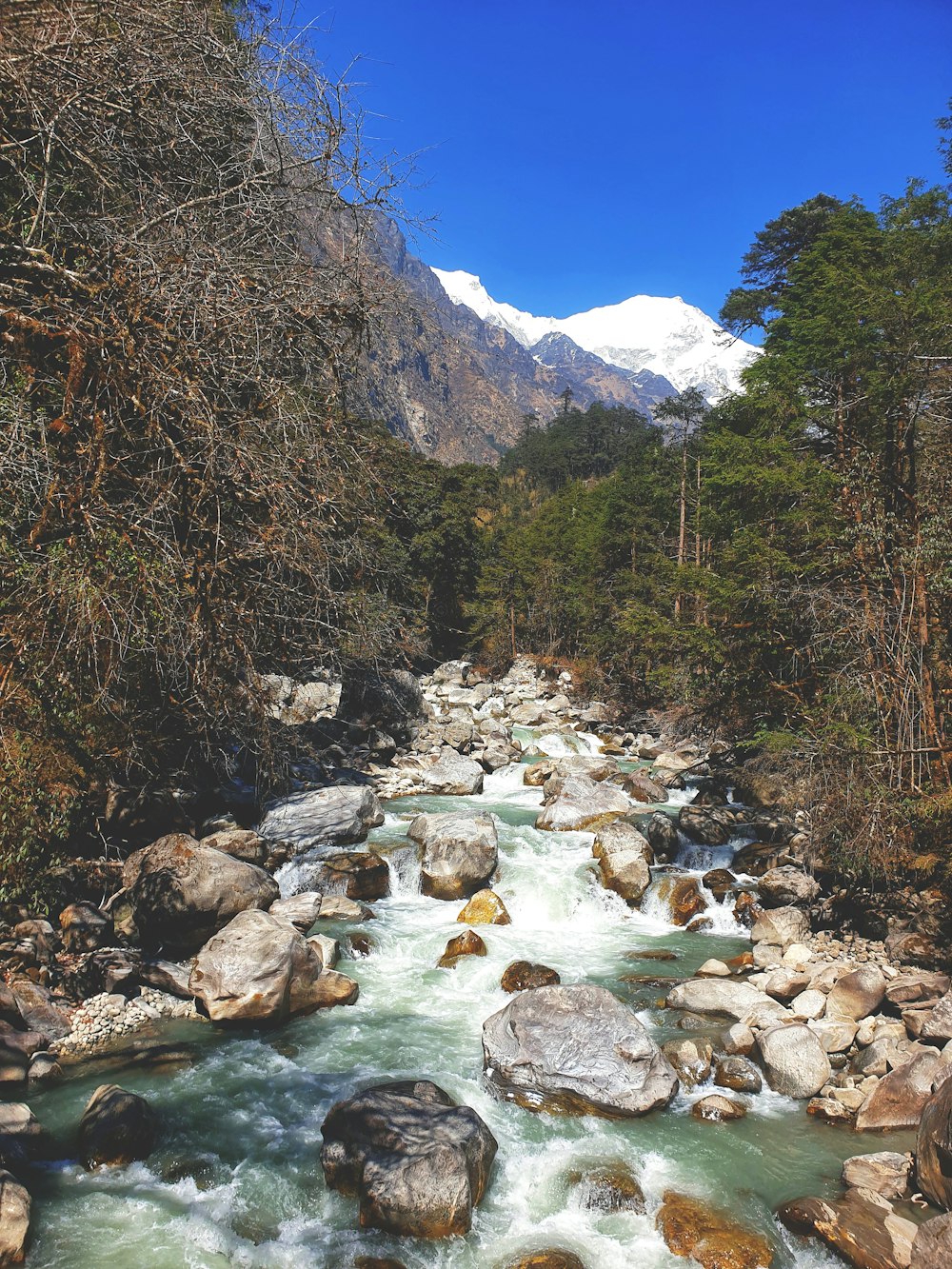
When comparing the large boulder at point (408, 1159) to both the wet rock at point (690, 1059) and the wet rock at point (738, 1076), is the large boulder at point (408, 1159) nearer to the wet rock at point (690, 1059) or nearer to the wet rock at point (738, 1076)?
the wet rock at point (690, 1059)

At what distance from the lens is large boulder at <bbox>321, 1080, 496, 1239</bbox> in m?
4.38

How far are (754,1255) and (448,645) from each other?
109ft

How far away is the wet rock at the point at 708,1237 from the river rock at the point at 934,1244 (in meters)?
0.82

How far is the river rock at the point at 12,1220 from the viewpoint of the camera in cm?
387

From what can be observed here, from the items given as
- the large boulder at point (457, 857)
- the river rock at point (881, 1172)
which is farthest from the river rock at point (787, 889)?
the river rock at point (881, 1172)

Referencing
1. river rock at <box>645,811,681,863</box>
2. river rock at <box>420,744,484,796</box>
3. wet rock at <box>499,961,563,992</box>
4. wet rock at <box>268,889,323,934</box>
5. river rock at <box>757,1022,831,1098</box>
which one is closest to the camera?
river rock at <box>757,1022,831,1098</box>

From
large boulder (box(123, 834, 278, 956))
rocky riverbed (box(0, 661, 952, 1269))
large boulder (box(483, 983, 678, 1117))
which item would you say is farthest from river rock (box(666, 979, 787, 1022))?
large boulder (box(123, 834, 278, 956))

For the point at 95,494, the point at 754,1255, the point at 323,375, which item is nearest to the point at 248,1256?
the point at 754,1255

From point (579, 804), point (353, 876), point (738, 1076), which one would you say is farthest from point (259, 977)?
point (579, 804)

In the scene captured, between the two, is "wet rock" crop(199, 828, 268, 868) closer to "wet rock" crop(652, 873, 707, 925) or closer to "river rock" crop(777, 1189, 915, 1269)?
"wet rock" crop(652, 873, 707, 925)

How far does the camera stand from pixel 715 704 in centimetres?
1320

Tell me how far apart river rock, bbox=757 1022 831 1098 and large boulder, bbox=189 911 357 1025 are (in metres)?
3.86

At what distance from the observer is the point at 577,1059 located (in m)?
5.88

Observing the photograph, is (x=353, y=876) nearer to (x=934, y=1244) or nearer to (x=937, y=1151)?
(x=937, y=1151)
